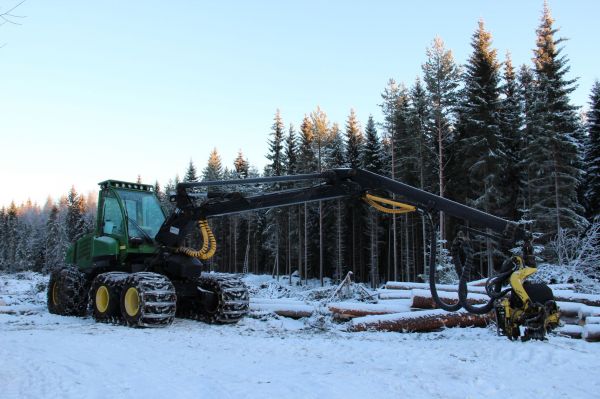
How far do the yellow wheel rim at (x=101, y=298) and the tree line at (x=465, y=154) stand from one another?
602 cm

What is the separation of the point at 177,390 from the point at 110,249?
328 inches

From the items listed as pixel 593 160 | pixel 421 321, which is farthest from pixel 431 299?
pixel 593 160

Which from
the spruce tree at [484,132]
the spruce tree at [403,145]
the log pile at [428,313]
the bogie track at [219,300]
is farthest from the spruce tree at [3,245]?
the log pile at [428,313]

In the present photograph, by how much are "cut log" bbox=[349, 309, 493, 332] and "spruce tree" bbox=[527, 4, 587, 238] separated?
19.4 m

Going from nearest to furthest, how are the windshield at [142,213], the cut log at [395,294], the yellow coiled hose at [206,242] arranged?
the yellow coiled hose at [206,242]
the windshield at [142,213]
the cut log at [395,294]

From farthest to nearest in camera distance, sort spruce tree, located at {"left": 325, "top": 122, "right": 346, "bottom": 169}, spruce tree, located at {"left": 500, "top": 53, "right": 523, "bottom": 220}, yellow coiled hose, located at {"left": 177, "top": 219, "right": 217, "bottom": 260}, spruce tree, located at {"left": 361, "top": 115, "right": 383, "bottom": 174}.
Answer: spruce tree, located at {"left": 325, "top": 122, "right": 346, "bottom": 169}
spruce tree, located at {"left": 361, "top": 115, "right": 383, "bottom": 174}
spruce tree, located at {"left": 500, "top": 53, "right": 523, "bottom": 220}
yellow coiled hose, located at {"left": 177, "top": 219, "right": 217, "bottom": 260}

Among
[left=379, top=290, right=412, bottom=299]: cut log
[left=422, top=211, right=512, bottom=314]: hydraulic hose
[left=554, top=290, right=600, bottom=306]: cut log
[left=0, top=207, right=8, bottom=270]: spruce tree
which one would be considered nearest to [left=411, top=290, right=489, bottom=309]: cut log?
[left=379, top=290, right=412, bottom=299]: cut log

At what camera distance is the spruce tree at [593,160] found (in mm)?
30062

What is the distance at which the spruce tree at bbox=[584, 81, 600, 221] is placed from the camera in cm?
3006

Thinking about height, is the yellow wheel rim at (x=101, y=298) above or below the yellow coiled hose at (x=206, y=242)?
below

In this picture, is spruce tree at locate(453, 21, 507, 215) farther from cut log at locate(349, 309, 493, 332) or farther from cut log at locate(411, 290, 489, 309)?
cut log at locate(349, 309, 493, 332)

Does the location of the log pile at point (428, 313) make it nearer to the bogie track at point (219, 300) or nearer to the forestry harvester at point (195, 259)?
the forestry harvester at point (195, 259)

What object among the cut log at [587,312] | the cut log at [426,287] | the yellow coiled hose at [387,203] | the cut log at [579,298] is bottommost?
the cut log at [587,312]

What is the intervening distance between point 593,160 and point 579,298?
22784mm
